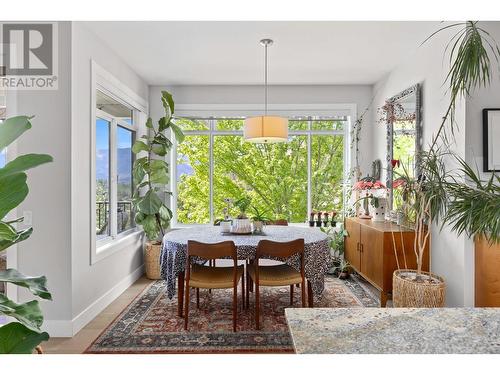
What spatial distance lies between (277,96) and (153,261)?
2.88 m

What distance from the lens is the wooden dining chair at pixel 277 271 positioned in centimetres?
275

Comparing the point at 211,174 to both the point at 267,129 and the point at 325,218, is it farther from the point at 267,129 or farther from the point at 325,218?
the point at 267,129

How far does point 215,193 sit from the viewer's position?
206 inches

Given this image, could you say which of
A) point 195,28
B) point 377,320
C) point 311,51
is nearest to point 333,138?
point 311,51

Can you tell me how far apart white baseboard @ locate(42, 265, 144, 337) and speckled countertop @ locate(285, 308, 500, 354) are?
2.44 meters

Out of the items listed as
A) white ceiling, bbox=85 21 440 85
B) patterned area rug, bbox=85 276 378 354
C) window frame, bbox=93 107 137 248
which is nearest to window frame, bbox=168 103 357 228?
white ceiling, bbox=85 21 440 85

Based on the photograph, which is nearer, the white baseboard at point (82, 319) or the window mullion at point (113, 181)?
the white baseboard at point (82, 319)

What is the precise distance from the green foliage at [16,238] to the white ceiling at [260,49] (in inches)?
98.1

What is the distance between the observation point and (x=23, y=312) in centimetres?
93

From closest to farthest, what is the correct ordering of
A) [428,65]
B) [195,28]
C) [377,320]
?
[377,320]
[195,28]
[428,65]

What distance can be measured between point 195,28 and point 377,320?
9.54ft

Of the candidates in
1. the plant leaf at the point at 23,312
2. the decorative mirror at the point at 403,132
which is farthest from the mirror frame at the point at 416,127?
the plant leaf at the point at 23,312

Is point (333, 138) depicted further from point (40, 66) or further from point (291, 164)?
point (40, 66)

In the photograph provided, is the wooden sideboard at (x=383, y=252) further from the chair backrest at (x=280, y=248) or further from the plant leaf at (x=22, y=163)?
the plant leaf at (x=22, y=163)
